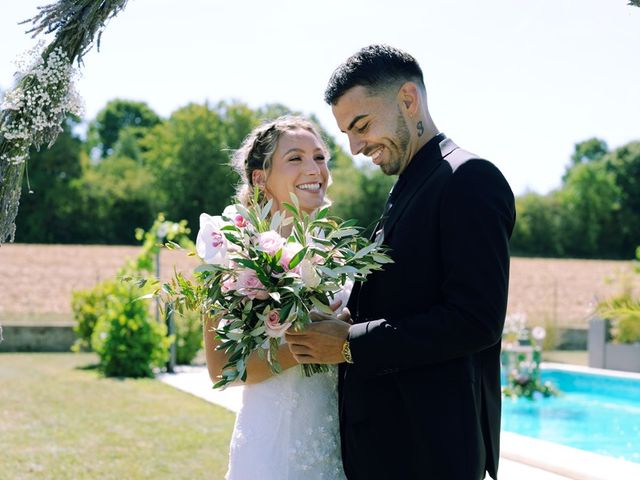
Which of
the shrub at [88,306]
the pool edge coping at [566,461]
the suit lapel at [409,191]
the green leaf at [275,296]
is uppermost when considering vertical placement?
the suit lapel at [409,191]

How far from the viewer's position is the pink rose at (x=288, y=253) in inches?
87.2

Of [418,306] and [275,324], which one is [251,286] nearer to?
[275,324]

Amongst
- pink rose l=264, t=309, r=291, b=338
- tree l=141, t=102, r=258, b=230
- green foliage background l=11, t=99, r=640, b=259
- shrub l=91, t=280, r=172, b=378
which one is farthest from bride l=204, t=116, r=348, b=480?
tree l=141, t=102, r=258, b=230

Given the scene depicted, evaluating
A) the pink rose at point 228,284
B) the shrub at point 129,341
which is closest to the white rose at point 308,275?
the pink rose at point 228,284

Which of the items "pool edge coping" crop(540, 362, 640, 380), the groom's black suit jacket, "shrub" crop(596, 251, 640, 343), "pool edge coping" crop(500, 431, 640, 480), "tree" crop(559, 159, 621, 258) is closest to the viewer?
the groom's black suit jacket

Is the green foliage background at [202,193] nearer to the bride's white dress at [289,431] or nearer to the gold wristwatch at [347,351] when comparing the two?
the bride's white dress at [289,431]

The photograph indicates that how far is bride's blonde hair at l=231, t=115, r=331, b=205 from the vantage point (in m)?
3.00

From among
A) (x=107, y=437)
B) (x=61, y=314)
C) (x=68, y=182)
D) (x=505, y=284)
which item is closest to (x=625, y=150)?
(x=68, y=182)

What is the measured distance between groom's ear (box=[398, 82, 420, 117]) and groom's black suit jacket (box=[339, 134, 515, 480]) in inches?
4.5

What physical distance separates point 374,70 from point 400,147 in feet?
0.77

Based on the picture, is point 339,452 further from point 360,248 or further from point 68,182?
point 68,182

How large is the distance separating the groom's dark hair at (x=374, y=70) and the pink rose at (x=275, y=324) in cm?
65

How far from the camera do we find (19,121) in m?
2.96

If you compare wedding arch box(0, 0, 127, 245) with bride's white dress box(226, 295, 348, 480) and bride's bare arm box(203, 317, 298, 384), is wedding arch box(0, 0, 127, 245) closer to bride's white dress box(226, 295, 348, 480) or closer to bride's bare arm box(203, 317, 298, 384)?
bride's bare arm box(203, 317, 298, 384)
